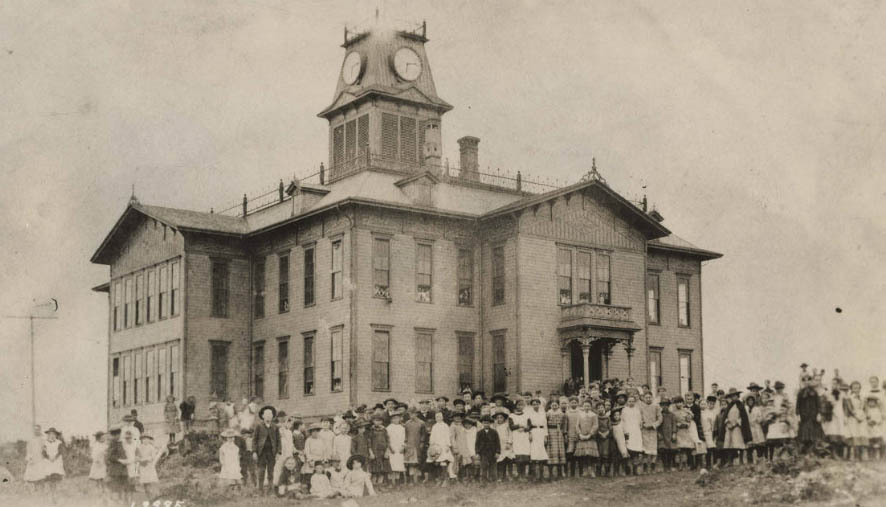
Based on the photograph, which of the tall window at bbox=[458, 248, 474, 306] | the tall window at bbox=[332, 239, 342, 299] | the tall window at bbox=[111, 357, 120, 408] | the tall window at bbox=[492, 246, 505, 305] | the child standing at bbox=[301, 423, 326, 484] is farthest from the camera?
the tall window at bbox=[111, 357, 120, 408]

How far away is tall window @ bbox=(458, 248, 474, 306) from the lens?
114ft

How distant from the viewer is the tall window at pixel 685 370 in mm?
39375

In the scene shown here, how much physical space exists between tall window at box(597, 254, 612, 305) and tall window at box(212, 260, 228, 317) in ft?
39.3

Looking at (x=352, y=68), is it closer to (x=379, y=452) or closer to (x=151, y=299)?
(x=151, y=299)

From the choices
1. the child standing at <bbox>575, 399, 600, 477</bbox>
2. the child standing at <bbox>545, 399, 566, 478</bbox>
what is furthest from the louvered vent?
the child standing at <bbox>575, 399, 600, 477</bbox>

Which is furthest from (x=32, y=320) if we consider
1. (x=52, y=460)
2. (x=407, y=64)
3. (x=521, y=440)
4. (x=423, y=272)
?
(x=407, y=64)

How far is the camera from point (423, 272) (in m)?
34.0

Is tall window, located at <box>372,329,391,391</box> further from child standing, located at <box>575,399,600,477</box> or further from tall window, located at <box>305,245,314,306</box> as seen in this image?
child standing, located at <box>575,399,600,477</box>

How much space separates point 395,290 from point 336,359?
2.62m

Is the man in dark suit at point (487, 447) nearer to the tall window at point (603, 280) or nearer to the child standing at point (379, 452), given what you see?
the child standing at point (379, 452)

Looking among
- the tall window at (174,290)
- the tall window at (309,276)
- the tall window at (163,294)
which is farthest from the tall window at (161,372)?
the tall window at (309,276)

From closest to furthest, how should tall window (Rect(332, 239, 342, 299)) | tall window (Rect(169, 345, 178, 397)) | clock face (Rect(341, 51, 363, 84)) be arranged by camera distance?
1. tall window (Rect(332, 239, 342, 299))
2. tall window (Rect(169, 345, 178, 397))
3. clock face (Rect(341, 51, 363, 84))

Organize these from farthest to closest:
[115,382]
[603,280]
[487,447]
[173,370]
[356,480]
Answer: [115,382] < [173,370] < [603,280] < [487,447] < [356,480]

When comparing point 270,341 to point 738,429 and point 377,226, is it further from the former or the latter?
point 738,429
